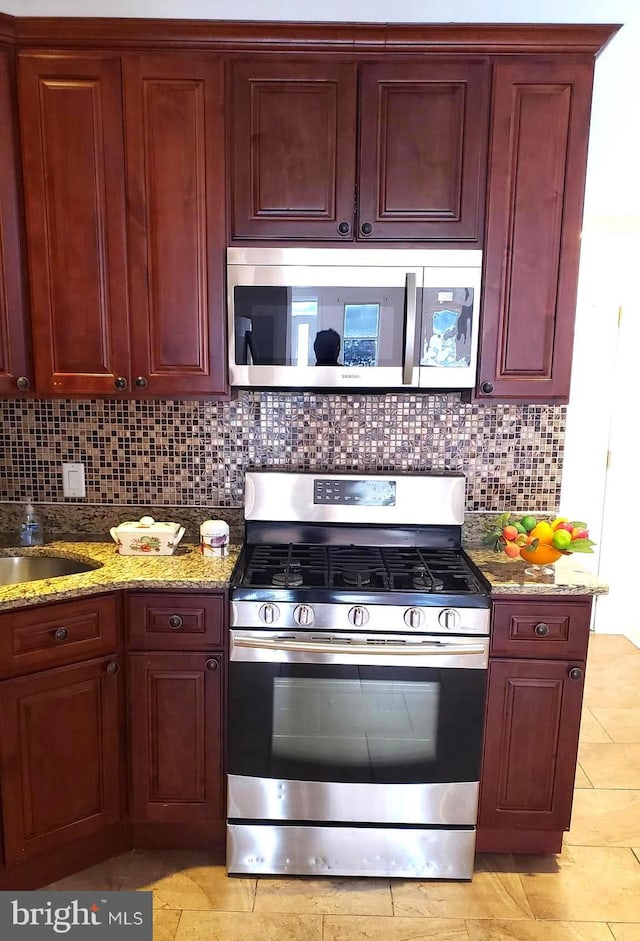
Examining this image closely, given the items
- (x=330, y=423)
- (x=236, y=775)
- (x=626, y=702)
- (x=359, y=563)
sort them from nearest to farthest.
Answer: (x=236, y=775)
(x=359, y=563)
(x=330, y=423)
(x=626, y=702)

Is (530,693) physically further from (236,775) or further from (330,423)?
(330,423)

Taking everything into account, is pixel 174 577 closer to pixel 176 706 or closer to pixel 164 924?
pixel 176 706

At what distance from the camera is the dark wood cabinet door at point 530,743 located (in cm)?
193

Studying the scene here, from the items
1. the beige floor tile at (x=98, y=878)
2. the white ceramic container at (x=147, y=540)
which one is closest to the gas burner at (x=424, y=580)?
the white ceramic container at (x=147, y=540)

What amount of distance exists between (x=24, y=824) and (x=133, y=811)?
0.32 metres

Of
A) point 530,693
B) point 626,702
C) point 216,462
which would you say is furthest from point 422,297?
point 626,702

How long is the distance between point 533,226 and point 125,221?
1245 mm

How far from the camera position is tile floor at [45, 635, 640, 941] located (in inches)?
70.6

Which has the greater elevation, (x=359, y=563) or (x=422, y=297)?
(x=422, y=297)

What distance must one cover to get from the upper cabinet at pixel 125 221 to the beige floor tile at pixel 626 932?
76.2 inches

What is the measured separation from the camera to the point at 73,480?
2387 millimetres

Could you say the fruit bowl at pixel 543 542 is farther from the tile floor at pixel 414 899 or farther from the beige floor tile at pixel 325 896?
the beige floor tile at pixel 325 896

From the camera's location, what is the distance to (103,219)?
198 cm

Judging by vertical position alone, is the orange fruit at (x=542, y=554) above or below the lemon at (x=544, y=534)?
below
